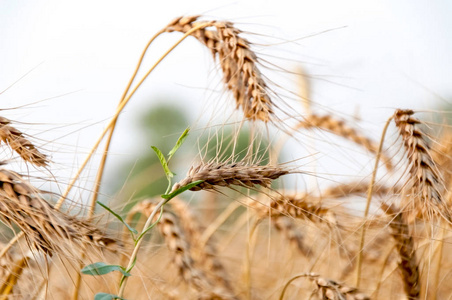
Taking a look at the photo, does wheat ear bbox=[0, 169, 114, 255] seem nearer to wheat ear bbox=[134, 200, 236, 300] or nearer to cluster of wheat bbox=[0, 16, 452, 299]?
cluster of wheat bbox=[0, 16, 452, 299]

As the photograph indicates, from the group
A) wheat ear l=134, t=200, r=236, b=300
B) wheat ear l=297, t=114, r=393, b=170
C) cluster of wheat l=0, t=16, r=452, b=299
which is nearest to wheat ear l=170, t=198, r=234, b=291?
cluster of wheat l=0, t=16, r=452, b=299

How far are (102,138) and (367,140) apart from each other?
1012mm

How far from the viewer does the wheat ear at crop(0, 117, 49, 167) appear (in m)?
1.28

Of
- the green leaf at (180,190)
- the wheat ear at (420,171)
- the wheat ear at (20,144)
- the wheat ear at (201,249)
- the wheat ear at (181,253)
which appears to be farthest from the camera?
the wheat ear at (201,249)

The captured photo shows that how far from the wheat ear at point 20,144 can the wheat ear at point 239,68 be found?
0.58 m

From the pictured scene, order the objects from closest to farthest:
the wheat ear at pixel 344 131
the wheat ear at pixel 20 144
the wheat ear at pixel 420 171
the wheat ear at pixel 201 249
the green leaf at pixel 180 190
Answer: the green leaf at pixel 180 190 < the wheat ear at pixel 20 144 < the wheat ear at pixel 420 171 < the wheat ear at pixel 201 249 < the wheat ear at pixel 344 131

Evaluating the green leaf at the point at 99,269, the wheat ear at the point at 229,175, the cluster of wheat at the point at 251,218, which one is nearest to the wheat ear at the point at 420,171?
the cluster of wheat at the point at 251,218

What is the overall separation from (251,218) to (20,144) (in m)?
1.35

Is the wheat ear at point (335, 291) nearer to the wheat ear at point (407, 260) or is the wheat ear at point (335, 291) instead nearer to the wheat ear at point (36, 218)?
the wheat ear at point (407, 260)

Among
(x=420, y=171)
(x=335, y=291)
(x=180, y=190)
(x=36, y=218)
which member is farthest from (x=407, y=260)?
(x=36, y=218)

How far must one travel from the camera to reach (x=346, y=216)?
1.83 metres

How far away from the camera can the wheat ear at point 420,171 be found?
4.86ft

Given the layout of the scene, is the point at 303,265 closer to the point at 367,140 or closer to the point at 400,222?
the point at 367,140

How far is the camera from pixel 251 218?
2488mm
